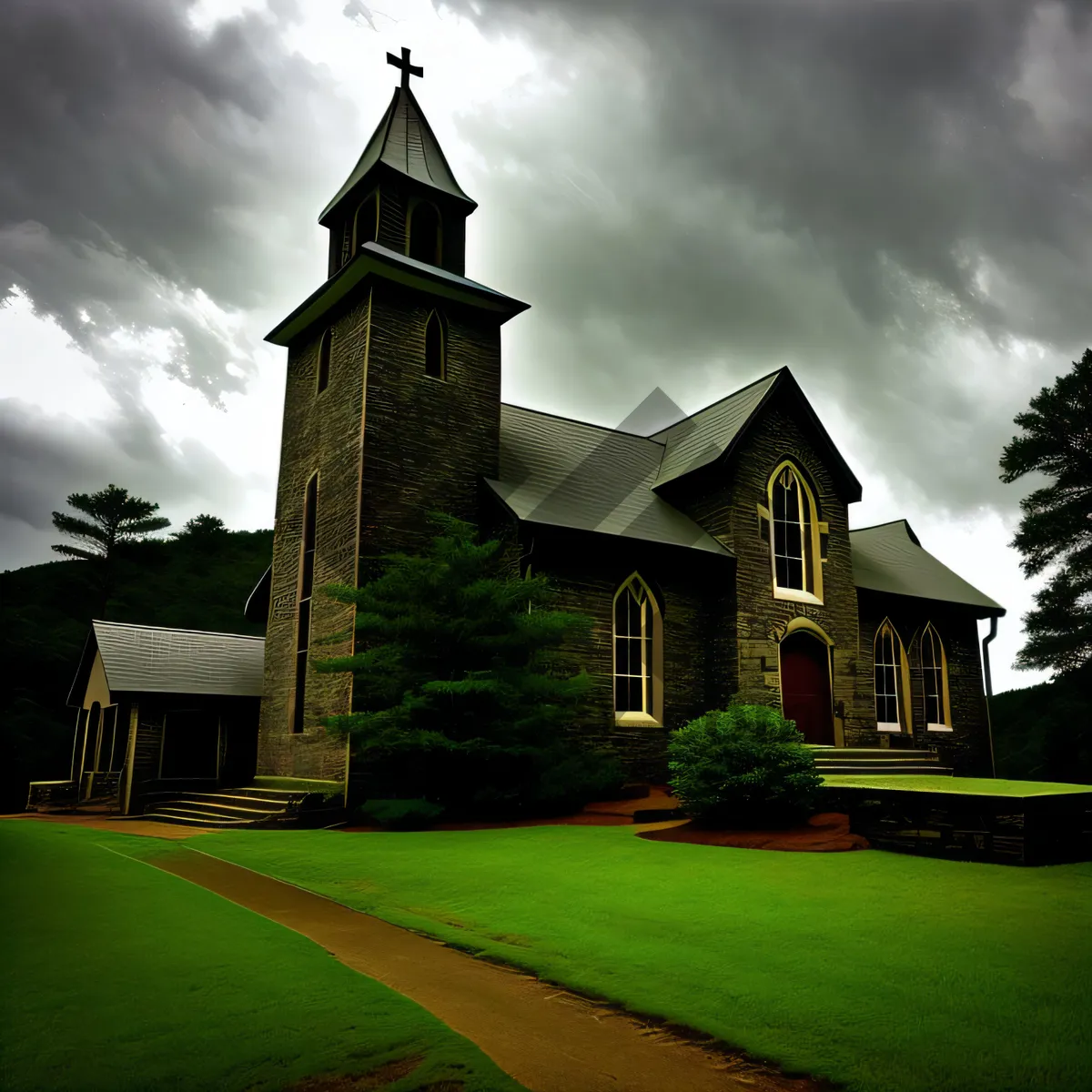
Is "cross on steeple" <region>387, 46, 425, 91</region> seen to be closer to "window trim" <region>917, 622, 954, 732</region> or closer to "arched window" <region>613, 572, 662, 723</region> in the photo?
"arched window" <region>613, 572, 662, 723</region>

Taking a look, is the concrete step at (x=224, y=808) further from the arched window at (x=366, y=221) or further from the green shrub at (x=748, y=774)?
the arched window at (x=366, y=221)

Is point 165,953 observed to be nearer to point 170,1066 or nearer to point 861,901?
point 170,1066

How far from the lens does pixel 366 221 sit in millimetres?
21688

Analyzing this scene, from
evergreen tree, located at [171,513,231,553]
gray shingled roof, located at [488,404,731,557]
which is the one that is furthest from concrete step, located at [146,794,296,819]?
evergreen tree, located at [171,513,231,553]

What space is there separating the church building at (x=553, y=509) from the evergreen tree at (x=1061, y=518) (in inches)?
334

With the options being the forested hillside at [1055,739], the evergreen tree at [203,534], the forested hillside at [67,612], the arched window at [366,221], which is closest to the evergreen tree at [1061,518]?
the forested hillside at [1055,739]

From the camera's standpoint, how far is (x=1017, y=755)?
3572 centimetres

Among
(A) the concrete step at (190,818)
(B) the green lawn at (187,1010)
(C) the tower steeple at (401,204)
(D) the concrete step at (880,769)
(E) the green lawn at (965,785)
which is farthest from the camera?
(C) the tower steeple at (401,204)

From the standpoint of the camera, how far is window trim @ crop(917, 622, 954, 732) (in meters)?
24.3

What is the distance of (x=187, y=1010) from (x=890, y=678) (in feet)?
73.8

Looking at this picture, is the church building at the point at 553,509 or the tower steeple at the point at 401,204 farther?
the tower steeple at the point at 401,204

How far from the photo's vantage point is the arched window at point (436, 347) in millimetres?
20172

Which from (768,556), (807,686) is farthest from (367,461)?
(807,686)

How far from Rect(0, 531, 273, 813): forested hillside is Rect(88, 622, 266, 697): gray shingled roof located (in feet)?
33.3
